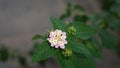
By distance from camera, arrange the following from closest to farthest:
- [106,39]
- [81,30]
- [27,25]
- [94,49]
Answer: [81,30]
[94,49]
[106,39]
[27,25]

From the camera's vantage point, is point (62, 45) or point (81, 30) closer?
point (62, 45)

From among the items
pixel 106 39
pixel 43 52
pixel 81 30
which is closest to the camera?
pixel 43 52

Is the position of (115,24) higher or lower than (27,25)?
lower

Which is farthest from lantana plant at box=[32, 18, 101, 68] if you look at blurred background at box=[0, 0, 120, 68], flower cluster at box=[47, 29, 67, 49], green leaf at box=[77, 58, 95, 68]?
blurred background at box=[0, 0, 120, 68]

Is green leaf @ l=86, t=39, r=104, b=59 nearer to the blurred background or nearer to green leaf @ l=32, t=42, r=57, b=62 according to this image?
green leaf @ l=32, t=42, r=57, b=62

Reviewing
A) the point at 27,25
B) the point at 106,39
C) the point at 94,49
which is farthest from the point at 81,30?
the point at 27,25

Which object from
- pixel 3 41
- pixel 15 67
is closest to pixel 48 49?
pixel 15 67

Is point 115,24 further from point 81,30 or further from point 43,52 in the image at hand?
point 43,52

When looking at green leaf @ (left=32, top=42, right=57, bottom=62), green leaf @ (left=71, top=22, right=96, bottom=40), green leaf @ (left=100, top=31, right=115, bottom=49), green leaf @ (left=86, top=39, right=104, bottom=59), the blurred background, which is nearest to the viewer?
green leaf @ (left=32, top=42, right=57, bottom=62)
